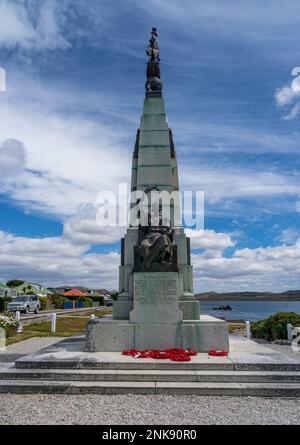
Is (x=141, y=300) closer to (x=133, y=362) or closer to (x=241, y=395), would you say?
(x=133, y=362)

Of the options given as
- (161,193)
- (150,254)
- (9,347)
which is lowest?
(9,347)

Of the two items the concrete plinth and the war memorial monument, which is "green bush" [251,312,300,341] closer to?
the war memorial monument

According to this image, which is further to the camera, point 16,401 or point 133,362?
point 133,362

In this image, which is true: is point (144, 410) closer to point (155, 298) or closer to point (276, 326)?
point (155, 298)

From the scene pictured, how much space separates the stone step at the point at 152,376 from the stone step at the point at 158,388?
0.13 metres

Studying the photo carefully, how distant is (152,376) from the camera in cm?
755

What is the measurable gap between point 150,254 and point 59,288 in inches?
4484

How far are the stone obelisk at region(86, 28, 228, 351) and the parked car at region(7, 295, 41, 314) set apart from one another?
80.6ft

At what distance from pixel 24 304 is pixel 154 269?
87.7 ft

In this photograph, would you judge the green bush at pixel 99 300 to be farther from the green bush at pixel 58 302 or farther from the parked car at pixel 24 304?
the parked car at pixel 24 304

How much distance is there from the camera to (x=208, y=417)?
19.3 feet

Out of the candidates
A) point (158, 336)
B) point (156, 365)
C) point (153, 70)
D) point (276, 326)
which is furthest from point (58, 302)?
point (156, 365)

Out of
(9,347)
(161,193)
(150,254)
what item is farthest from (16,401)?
(9,347)

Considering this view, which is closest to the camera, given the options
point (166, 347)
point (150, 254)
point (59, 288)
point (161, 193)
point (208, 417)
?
point (208, 417)
